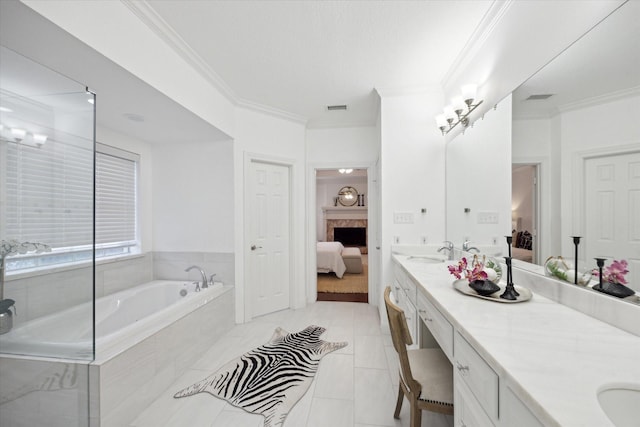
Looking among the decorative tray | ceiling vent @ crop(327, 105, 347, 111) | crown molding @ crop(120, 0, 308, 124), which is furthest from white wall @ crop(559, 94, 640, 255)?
crown molding @ crop(120, 0, 308, 124)

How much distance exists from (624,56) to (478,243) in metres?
1.40

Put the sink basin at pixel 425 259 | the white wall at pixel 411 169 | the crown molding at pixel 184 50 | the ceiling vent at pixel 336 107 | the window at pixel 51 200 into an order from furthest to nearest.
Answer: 1. the ceiling vent at pixel 336 107
2. the white wall at pixel 411 169
3. the sink basin at pixel 425 259
4. the crown molding at pixel 184 50
5. the window at pixel 51 200

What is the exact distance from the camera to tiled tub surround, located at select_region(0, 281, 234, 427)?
4.66 feet

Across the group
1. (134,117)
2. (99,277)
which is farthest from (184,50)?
(99,277)

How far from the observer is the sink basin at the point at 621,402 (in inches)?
24.1

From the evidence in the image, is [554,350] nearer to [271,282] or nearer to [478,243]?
[478,243]

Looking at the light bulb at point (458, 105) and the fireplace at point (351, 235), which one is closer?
the light bulb at point (458, 105)

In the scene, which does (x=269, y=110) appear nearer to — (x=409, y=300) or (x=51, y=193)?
(x=51, y=193)

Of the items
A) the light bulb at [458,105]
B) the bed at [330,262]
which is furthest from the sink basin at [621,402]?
the bed at [330,262]

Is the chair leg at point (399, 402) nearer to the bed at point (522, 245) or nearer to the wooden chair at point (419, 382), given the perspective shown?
the wooden chair at point (419, 382)

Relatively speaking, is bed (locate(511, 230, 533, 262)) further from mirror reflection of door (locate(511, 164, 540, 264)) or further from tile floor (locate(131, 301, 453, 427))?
tile floor (locate(131, 301, 453, 427))

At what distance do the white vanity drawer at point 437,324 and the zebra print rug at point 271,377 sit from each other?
106 cm

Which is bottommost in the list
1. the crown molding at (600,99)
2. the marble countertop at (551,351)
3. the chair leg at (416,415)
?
the chair leg at (416,415)

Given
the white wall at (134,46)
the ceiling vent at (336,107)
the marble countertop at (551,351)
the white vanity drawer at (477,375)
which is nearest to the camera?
the marble countertop at (551,351)
